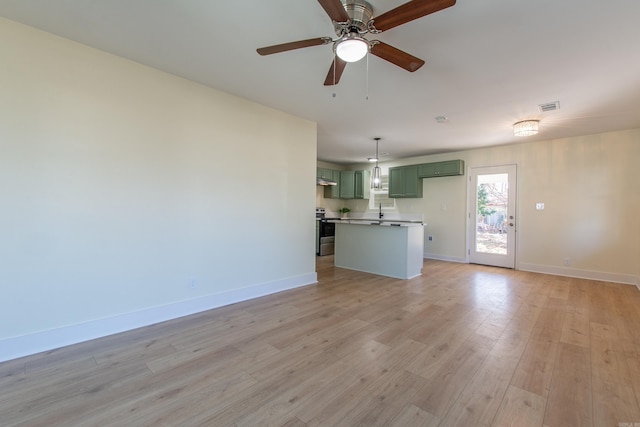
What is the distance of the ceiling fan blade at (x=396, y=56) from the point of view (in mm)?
1865

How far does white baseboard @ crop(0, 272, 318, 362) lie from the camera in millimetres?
2166

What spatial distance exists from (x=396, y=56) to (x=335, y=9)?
635mm

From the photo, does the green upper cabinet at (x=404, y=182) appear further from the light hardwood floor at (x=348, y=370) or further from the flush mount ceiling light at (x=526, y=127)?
the light hardwood floor at (x=348, y=370)

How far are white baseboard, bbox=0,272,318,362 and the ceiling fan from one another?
8.79 ft

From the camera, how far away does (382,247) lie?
4.95 meters

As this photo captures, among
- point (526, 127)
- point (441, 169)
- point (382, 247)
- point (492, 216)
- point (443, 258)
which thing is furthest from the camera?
point (443, 258)

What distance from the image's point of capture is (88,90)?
7.98 feet

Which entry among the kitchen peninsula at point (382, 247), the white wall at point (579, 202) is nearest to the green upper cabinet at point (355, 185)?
the kitchen peninsula at point (382, 247)

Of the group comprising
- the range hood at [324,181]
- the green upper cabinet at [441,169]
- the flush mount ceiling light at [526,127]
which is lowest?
the range hood at [324,181]

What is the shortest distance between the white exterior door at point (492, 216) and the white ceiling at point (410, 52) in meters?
1.75

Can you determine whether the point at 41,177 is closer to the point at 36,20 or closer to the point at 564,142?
the point at 36,20

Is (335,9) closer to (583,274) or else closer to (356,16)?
(356,16)

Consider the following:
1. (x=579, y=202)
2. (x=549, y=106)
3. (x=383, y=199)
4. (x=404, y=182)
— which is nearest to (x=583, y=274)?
(x=579, y=202)

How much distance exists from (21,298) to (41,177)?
0.98 metres
